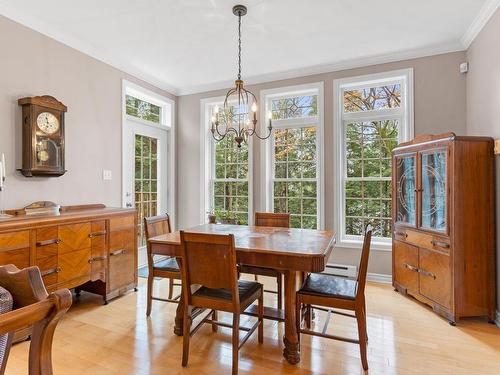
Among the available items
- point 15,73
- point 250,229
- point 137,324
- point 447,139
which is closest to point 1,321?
point 137,324

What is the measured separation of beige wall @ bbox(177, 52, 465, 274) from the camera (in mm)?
3463

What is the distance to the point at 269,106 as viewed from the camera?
4.44 metres

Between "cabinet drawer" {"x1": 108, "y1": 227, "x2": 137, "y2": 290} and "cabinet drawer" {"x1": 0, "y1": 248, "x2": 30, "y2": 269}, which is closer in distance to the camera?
"cabinet drawer" {"x1": 0, "y1": 248, "x2": 30, "y2": 269}

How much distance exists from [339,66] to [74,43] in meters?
3.18

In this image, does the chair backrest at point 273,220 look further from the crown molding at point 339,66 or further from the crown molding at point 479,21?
the crown molding at point 479,21

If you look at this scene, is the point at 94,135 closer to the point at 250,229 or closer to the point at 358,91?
the point at 250,229

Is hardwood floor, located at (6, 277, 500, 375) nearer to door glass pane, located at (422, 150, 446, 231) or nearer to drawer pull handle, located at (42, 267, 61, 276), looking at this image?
drawer pull handle, located at (42, 267, 61, 276)

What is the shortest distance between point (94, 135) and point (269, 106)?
94.2 inches

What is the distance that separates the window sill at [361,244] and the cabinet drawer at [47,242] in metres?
3.21

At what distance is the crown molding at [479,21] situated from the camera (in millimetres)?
2658

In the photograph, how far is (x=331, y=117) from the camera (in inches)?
158

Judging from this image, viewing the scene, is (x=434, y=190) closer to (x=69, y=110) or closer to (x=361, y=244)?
(x=361, y=244)

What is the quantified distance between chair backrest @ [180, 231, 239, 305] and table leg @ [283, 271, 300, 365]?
401 millimetres

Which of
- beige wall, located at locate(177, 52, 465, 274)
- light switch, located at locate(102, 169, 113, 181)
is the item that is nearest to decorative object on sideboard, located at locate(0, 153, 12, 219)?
light switch, located at locate(102, 169, 113, 181)
